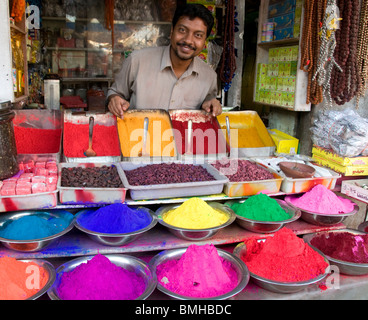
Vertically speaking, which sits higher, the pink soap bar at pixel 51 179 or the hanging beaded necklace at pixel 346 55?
the hanging beaded necklace at pixel 346 55

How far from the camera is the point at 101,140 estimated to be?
6.45 ft

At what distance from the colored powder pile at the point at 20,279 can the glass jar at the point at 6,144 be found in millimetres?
421

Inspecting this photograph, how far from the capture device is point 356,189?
1.89 m

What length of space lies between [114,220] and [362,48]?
1800 millimetres

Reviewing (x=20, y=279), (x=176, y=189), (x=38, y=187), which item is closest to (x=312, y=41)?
(x=176, y=189)

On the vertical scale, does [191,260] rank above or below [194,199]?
below

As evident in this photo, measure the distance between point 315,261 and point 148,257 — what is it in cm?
66

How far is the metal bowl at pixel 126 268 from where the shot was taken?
110cm

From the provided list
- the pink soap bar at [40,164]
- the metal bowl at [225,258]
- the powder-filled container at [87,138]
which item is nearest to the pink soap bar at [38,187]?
the pink soap bar at [40,164]

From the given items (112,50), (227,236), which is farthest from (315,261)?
(112,50)

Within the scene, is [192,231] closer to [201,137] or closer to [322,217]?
[322,217]

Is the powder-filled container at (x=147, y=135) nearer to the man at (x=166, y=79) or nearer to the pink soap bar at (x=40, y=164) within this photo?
the man at (x=166, y=79)
